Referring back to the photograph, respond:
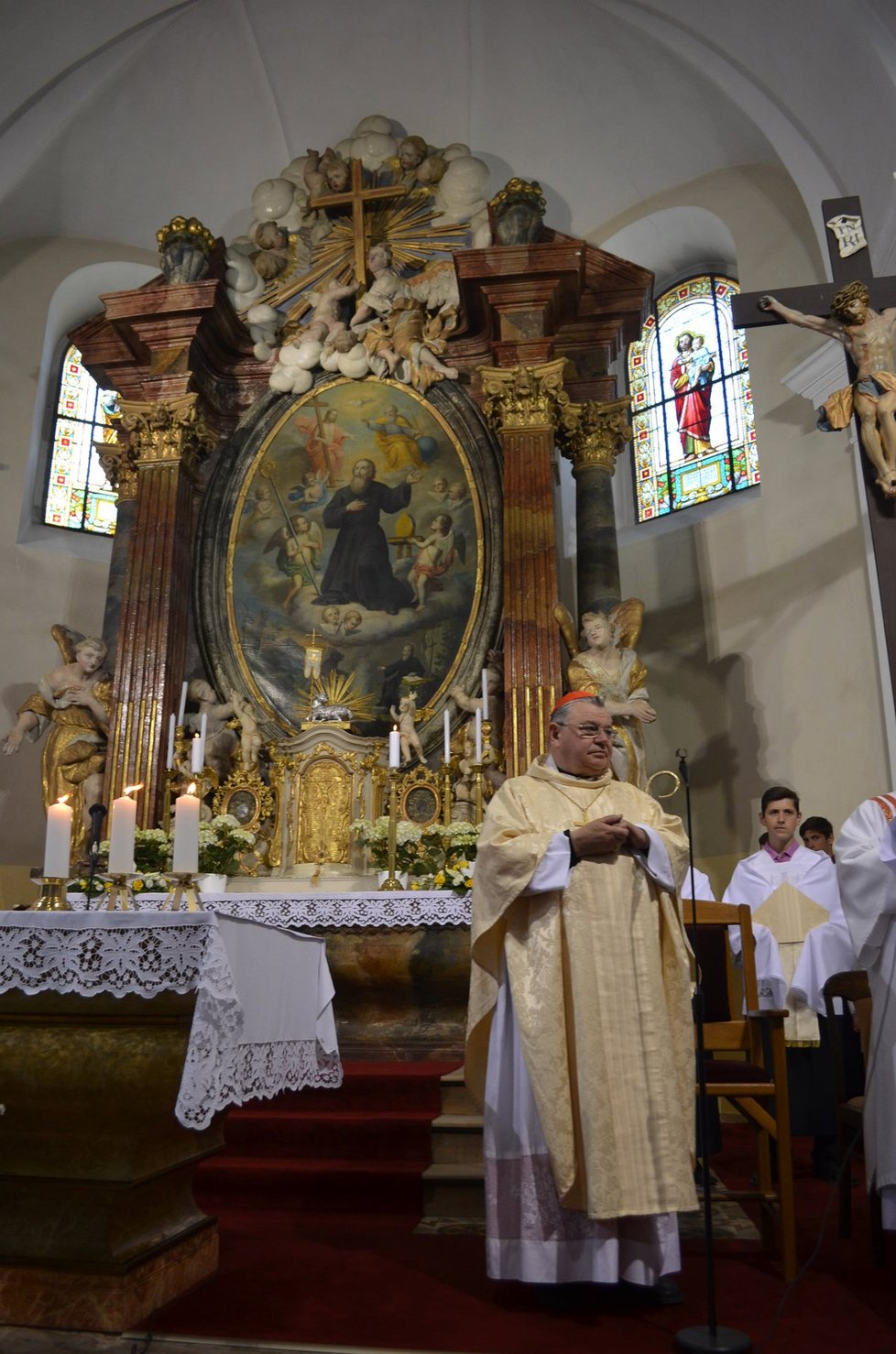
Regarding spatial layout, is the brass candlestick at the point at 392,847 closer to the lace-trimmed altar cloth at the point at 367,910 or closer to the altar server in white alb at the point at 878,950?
the lace-trimmed altar cloth at the point at 367,910

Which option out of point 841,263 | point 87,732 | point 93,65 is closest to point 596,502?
point 841,263

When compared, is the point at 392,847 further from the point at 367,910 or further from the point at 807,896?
the point at 807,896

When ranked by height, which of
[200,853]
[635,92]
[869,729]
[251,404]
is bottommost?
[200,853]

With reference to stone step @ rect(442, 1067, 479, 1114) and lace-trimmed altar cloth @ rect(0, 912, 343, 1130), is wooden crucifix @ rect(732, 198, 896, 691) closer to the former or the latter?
stone step @ rect(442, 1067, 479, 1114)

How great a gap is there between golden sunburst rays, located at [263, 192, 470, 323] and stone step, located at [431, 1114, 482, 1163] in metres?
7.46

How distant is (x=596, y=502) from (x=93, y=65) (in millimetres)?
6991

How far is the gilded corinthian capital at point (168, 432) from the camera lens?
942 cm

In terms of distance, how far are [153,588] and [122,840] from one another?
5.60 m

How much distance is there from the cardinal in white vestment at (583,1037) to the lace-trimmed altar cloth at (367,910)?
2.66 m

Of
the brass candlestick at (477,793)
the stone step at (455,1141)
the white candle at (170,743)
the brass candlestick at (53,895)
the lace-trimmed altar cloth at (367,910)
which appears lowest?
the stone step at (455,1141)

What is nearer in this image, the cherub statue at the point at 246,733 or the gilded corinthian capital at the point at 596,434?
the cherub statue at the point at 246,733

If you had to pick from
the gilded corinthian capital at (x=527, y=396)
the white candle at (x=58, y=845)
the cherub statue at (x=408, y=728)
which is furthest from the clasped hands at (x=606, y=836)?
the gilded corinthian capital at (x=527, y=396)

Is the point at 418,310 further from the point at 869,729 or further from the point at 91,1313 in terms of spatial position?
the point at 91,1313

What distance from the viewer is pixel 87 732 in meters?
8.89
